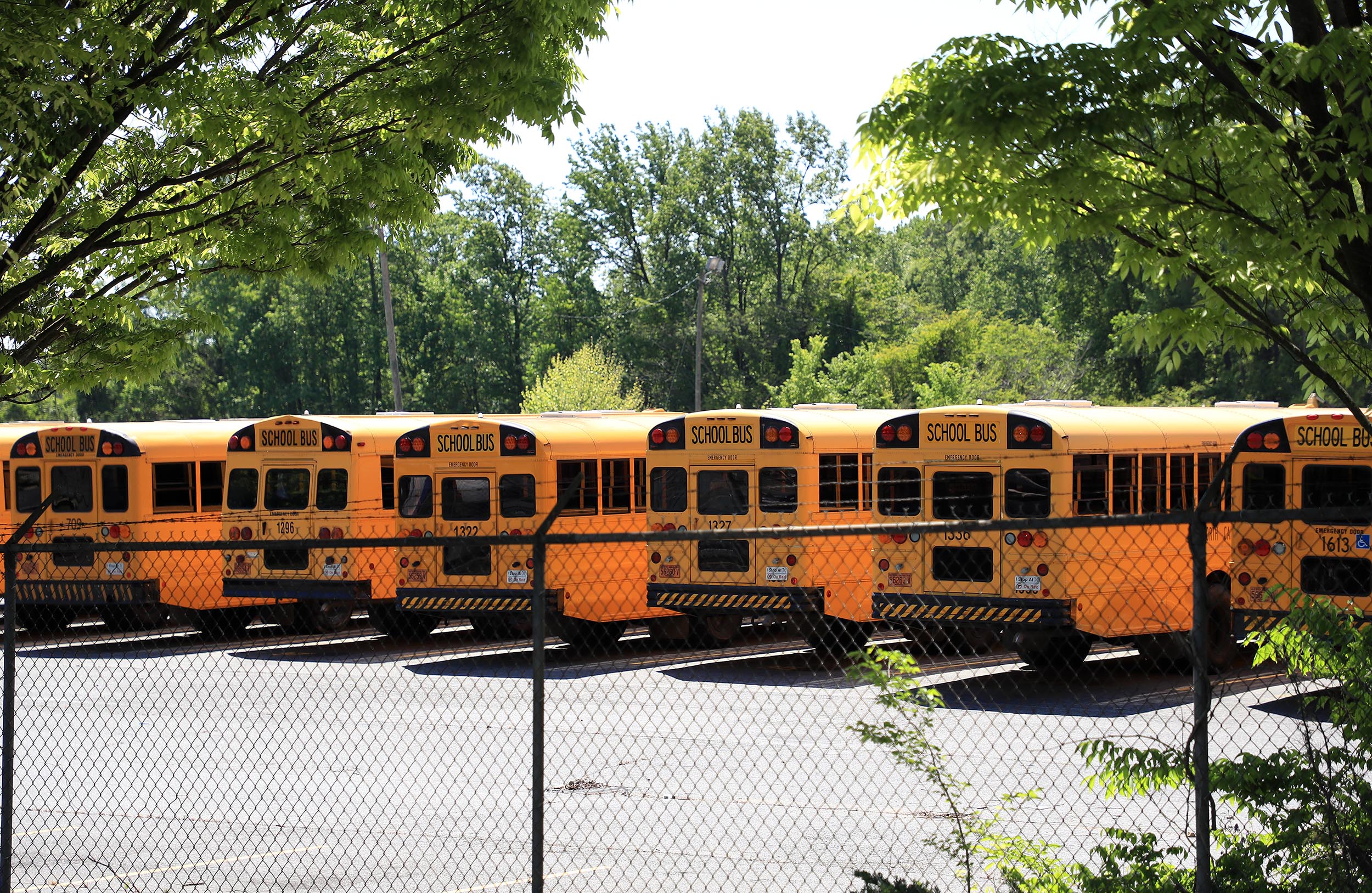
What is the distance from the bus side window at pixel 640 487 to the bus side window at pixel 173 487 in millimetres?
6329

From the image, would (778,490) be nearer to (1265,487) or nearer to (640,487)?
(640,487)

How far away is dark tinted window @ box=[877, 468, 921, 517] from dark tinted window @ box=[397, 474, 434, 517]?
18.6ft

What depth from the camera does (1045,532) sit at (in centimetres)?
1399

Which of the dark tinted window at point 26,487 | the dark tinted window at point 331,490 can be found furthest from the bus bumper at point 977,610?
the dark tinted window at point 26,487

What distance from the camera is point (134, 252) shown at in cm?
945

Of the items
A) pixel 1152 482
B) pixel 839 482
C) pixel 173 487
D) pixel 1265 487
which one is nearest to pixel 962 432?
pixel 1152 482

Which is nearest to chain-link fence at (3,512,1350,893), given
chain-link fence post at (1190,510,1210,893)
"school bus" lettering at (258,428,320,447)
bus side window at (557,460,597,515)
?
chain-link fence post at (1190,510,1210,893)

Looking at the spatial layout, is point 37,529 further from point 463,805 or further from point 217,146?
point 217,146

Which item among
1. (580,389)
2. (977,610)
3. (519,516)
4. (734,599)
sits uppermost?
(580,389)

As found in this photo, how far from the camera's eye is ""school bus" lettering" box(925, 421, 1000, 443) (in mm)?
14484

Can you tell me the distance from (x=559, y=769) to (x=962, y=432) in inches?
233

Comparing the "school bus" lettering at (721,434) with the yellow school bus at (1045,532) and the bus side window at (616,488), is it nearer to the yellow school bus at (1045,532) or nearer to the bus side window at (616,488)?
the bus side window at (616,488)

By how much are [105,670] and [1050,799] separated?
11611 millimetres

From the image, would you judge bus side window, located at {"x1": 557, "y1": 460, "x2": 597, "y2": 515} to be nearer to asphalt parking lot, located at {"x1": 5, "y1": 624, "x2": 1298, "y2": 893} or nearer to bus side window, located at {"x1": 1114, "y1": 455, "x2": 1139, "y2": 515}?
asphalt parking lot, located at {"x1": 5, "y1": 624, "x2": 1298, "y2": 893}
